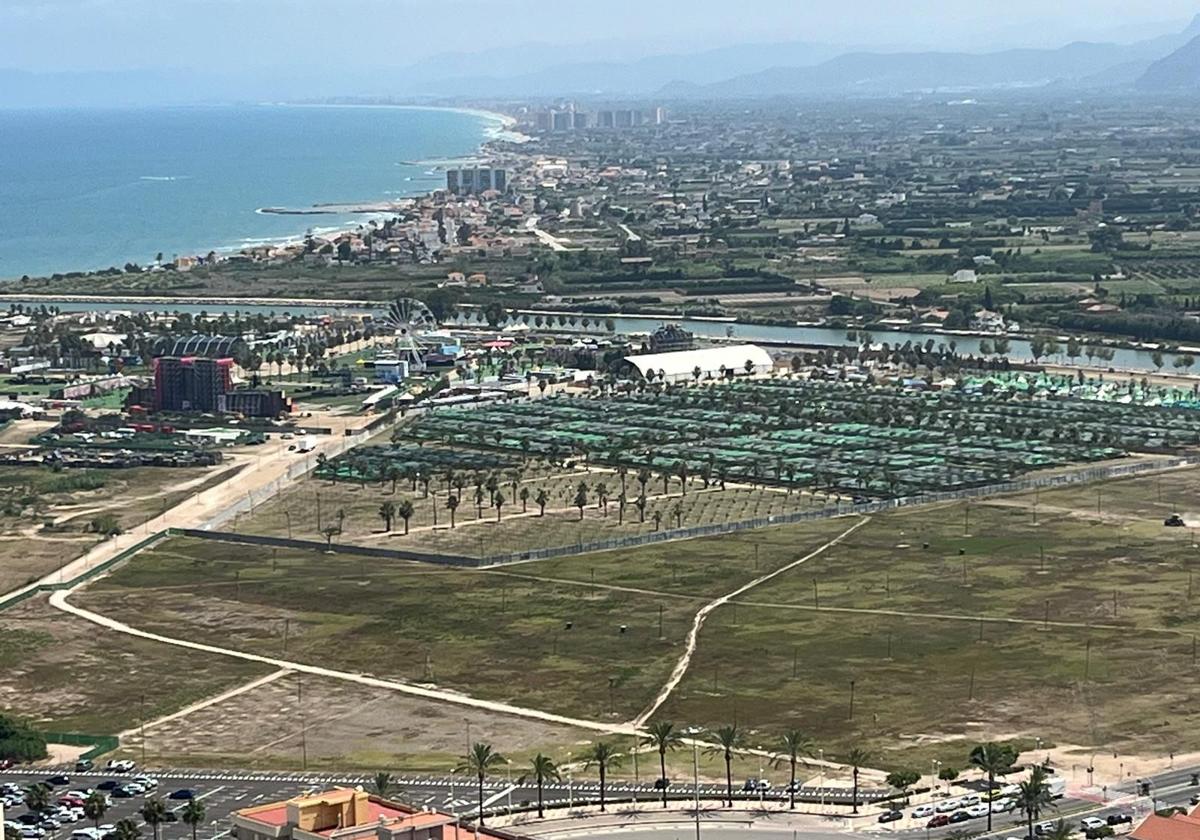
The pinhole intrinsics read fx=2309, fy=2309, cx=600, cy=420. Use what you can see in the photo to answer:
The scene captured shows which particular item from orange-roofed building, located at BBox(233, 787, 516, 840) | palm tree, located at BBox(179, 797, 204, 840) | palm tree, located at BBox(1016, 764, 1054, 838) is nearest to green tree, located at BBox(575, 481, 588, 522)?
palm tree, located at BBox(179, 797, 204, 840)

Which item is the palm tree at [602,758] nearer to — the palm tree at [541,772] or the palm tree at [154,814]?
the palm tree at [541,772]

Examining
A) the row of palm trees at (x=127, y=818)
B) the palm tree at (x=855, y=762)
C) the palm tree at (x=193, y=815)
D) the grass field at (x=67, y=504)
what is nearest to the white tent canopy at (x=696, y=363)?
the grass field at (x=67, y=504)

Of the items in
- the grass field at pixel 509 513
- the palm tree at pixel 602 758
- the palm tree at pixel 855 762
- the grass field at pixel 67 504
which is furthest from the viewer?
the grass field at pixel 509 513

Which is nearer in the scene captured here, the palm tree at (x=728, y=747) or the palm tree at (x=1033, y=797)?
the palm tree at (x=1033, y=797)

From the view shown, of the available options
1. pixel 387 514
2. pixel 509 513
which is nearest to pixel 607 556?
pixel 509 513

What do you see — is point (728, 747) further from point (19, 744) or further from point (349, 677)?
point (19, 744)

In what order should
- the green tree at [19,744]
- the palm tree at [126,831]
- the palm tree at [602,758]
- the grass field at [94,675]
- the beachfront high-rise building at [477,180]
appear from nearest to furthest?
the palm tree at [126,831]
the palm tree at [602,758]
the green tree at [19,744]
the grass field at [94,675]
the beachfront high-rise building at [477,180]
